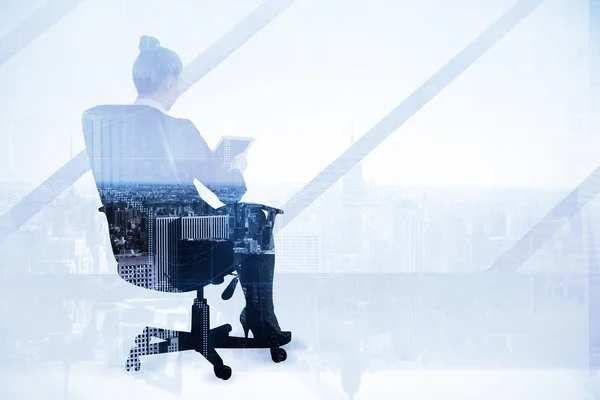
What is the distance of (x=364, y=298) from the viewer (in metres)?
3.32

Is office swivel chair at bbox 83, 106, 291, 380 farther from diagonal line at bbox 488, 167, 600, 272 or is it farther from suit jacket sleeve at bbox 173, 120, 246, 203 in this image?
diagonal line at bbox 488, 167, 600, 272

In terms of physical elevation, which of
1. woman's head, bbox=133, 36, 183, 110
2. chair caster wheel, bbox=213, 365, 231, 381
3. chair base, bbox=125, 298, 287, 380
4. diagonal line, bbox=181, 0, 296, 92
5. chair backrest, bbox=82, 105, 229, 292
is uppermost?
diagonal line, bbox=181, 0, 296, 92

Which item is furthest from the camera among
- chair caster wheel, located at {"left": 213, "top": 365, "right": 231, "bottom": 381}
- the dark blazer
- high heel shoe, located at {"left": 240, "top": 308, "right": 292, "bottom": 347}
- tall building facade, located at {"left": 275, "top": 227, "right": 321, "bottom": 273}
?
tall building facade, located at {"left": 275, "top": 227, "right": 321, "bottom": 273}

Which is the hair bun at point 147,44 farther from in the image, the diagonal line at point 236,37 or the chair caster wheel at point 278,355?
the chair caster wheel at point 278,355

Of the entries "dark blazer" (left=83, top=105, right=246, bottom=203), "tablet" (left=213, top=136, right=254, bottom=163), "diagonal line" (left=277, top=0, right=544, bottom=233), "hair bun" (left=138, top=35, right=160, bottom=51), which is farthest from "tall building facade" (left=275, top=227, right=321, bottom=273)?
"hair bun" (left=138, top=35, right=160, bottom=51)

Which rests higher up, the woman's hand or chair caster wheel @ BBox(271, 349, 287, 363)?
the woman's hand

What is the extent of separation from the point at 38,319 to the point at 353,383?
6.29ft

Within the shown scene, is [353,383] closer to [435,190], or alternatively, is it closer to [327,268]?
[327,268]

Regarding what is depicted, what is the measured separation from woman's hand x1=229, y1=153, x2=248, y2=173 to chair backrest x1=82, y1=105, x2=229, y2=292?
0.72ft

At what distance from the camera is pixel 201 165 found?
2020 millimetres

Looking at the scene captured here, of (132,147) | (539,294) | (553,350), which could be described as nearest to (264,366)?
(132,147)

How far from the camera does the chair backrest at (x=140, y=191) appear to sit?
1923mm

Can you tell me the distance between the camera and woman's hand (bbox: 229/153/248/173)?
6.93ft

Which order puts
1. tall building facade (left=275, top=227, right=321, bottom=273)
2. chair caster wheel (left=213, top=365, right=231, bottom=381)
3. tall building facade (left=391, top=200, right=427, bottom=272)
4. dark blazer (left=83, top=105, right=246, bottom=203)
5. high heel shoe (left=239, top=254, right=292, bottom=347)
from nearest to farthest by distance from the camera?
dark blazer (left=83, top=105, right=246, bottom=203) < chair caster wheel (left=213, top=365, right=231, bottom=381) < high heel shoe (left=239, top=254, right=292, bottom=347) < tall building facade (left=275, top=227, right=321, bottom=273) < tall building facade (left=391, top=200, right=427, bottom=272)
